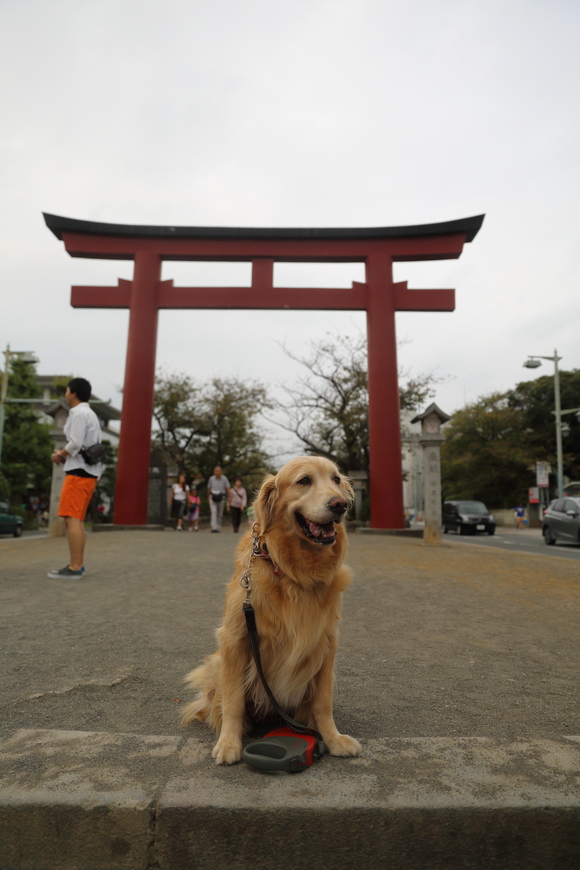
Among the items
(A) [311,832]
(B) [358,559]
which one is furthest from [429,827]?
(B) [358,559]

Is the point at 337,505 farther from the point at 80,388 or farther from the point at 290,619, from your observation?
the point at 80,388

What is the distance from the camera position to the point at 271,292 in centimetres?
1546

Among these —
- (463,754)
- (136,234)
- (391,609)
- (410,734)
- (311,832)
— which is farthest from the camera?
(136,234)

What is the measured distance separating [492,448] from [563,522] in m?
20.9

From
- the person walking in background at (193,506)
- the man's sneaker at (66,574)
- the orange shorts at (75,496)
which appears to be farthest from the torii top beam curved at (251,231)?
the man's sneaker at (66,574)

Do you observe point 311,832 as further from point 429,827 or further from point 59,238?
point 59,238

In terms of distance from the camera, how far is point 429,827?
1.65m

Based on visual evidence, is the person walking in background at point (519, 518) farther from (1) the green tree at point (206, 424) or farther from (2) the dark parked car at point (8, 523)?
(2) the dark parked car at point (8, 523)

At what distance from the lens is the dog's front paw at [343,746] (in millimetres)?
2016

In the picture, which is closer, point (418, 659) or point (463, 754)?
point (463, 754)

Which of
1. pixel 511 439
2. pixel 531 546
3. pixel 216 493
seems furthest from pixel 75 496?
pixel 511 439

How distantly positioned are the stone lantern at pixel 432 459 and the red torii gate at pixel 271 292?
1.87 meters

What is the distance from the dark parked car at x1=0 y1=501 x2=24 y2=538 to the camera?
66.6 feet

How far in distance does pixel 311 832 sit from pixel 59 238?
16946mm
